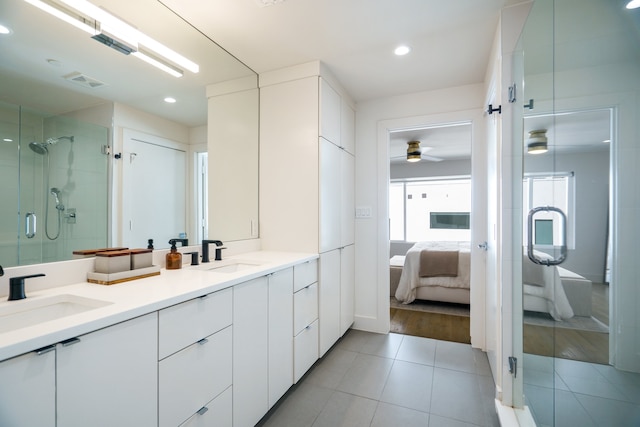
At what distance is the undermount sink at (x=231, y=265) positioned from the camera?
185 centimetres

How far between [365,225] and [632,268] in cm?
224

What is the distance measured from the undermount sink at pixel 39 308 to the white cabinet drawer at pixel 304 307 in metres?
1.15

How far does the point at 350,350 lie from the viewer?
2600mm

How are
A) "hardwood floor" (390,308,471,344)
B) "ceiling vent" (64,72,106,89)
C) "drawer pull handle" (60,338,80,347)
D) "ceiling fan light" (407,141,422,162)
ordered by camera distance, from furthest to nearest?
1. "ceiling fan light" (407,141,422,162)
2. "hardwood floor" (390,308,471,344)
3. "ceiling vent" (64,72,106,89)
4. "drawer pull handle" (60,338,80,347)

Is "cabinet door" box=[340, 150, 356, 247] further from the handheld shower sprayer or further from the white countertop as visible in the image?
the handheld shower sprayer

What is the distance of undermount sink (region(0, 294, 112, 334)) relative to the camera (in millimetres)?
963

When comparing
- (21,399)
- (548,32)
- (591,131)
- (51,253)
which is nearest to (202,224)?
(51,253)

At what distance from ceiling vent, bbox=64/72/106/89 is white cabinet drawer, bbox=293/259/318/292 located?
149 centimetres

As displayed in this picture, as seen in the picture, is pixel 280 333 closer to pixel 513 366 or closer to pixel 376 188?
pixel 513 366

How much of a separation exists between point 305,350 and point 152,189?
4.91ft

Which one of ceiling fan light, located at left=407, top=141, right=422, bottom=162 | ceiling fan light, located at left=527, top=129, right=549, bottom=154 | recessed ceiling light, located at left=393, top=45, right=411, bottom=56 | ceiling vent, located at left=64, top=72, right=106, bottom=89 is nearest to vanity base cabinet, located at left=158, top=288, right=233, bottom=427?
ceiling vent, located at left=64, top=72, right=106, bottom=89

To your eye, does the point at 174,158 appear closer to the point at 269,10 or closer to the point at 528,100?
the point at 269,10

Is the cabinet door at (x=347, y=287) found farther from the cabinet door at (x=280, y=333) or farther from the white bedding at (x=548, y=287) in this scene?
the white bedding at (x=548, y=287)

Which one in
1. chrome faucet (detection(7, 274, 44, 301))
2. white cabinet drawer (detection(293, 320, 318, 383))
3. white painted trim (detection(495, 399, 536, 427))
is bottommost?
white painted trim (detection(495, 399, 536, 427))
